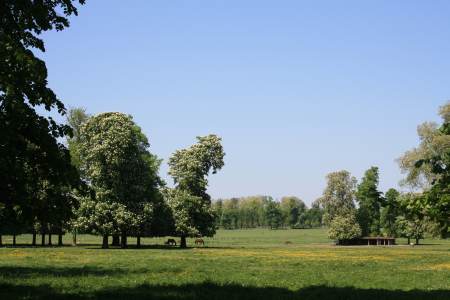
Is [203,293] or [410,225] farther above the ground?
[410,225]

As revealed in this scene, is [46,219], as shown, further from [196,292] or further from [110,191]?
[110,191]

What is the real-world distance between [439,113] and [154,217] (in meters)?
42.8

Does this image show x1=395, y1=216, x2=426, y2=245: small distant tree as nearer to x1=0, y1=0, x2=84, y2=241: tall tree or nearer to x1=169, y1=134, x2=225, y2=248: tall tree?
x1=0, y1=0, x2=84, y2=241: tall tree

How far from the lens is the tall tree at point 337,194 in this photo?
14488cm

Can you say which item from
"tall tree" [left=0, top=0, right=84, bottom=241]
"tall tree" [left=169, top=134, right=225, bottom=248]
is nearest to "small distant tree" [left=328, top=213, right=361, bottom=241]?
"tall tree" [left=169, top=134, right=225, bottom=248]

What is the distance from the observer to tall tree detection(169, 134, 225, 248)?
89.1 m

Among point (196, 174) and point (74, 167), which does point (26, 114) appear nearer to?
point (74, 167)

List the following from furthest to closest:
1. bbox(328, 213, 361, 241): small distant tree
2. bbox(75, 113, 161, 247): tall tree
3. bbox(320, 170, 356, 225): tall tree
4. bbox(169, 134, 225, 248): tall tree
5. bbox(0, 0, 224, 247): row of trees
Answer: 1. bbox(320, 170, 356, 225): tall tree
2. bbox(328, 213, 361, 241): small distant tree
3. bbox(169, 134, 225, 248): tall tree
4. bbox(75, 113, 161, 247): tall tree
5. bbox(0, 0, 224, 247): row of trees

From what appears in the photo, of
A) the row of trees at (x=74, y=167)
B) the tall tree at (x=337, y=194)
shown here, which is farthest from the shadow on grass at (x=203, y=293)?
the tall tree at (x=337, y=194)

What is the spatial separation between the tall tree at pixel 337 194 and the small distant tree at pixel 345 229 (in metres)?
13.4

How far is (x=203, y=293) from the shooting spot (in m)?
22.4

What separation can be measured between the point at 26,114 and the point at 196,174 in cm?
7520

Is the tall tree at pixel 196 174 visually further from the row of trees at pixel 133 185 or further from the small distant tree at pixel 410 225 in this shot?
the small distant tree at pixel 410 225

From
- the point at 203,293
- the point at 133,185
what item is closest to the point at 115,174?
the point at 133,185
